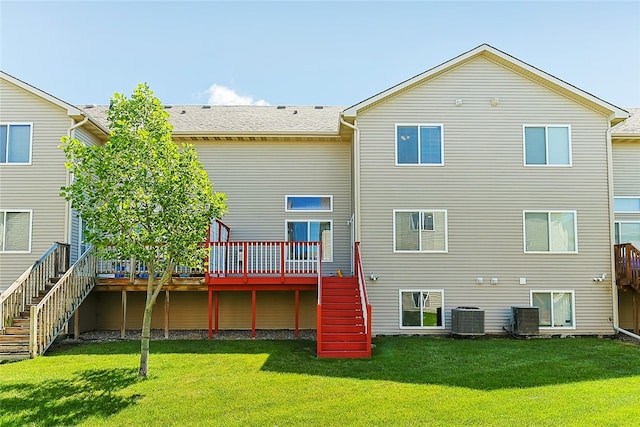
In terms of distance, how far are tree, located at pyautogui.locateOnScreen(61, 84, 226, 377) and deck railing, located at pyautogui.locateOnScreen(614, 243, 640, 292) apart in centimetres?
1115

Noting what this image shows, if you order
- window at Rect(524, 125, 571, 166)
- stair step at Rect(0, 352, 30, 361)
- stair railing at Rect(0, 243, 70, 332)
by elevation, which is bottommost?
stair step at Rect(0, 352, 30, 361)

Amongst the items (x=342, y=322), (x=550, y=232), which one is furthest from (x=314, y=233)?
(x=550, y=232)

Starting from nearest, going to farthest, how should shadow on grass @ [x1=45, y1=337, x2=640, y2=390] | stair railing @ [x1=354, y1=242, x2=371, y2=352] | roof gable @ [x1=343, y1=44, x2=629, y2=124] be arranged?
shadow on grass @ [x1=45, y1=337, x2=640, y2=390] → stair railing @ [x1=354, y1=242, x2=371, y2=352] → roof gable @ [x1=343, y1=44, x2=629, y2=124]

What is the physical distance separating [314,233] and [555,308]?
7.11 metres

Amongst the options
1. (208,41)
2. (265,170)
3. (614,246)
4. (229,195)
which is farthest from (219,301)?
(614,246)

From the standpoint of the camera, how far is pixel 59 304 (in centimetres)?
1157

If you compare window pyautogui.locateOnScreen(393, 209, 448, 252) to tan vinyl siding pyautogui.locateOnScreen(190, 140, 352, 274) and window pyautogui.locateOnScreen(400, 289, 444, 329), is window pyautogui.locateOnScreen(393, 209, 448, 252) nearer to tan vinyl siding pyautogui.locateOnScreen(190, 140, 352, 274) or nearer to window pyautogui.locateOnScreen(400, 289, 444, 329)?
window pyautogui.locateOnScreen(400, 289, 444, 329)

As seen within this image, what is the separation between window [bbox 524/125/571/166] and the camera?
1415 cm

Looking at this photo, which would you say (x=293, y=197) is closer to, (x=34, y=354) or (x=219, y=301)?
(x=219, y=301)

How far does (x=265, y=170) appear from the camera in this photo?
15.6m

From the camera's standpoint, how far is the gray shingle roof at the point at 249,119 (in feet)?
Answer: 50.2

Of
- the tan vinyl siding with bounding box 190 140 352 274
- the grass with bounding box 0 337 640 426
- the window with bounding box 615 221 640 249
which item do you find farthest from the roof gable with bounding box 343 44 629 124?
the grass with bounding box 0 337 640 426

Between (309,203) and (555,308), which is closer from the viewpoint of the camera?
(555,308)

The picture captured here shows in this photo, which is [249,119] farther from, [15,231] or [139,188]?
[139,188]
